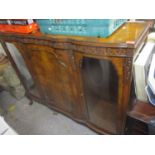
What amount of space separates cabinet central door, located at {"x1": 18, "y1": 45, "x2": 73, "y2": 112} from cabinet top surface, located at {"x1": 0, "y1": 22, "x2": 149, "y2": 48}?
4.2 inches

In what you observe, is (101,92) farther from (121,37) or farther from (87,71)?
(121,37)

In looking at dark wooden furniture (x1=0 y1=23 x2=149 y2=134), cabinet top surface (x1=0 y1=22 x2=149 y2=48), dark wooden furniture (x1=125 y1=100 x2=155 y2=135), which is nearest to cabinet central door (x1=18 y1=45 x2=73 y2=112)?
dark wooden furniture (x1=0 y1=23 x2=149 y2=134)

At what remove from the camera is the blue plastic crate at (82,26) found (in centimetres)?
85

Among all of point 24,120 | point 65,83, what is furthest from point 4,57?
point 65,83

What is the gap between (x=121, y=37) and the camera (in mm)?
864

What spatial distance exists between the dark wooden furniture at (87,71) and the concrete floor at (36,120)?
16cm

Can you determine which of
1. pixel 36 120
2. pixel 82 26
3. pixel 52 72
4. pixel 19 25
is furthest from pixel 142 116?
pixel 36 120

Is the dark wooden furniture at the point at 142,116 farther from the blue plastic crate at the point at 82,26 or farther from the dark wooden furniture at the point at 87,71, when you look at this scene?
the blue plastic crate at the point at 82,26

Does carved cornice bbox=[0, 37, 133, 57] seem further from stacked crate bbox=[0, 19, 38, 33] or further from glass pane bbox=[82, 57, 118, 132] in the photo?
glass pane bbox=[82, 57, 118, 132]

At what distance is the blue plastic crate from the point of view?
0.85 m

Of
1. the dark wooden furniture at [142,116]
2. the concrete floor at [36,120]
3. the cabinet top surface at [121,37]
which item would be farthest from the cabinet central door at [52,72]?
the dark wooden furniture at [142,116]
